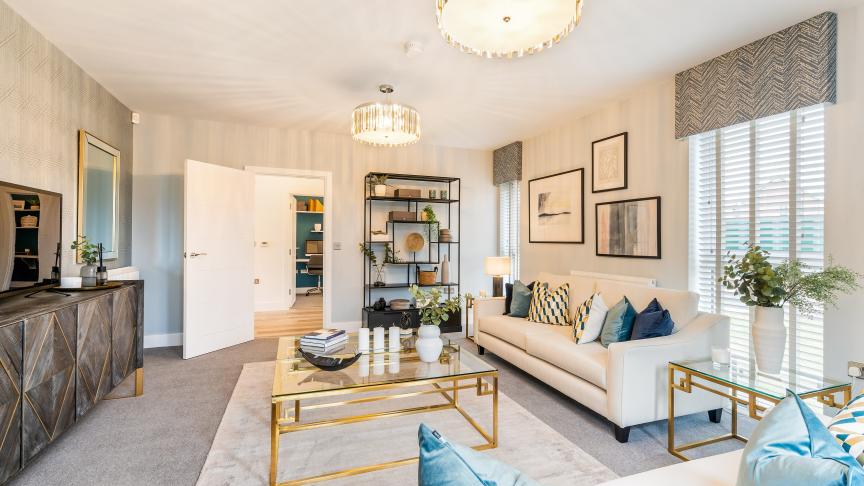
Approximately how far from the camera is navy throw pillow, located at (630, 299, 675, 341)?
2.67 metres

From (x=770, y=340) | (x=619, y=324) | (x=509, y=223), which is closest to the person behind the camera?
(x=770, y=340)

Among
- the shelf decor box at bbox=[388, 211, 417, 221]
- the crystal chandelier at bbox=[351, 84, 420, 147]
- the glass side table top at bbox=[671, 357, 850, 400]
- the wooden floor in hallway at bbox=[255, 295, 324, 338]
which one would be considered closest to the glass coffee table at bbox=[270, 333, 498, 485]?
the glass side table top at bbox=[671, 357, 850, 400]

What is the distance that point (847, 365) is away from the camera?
236 centimetres

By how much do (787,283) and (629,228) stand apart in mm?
1536

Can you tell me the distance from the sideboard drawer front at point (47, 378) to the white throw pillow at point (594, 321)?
310 cm

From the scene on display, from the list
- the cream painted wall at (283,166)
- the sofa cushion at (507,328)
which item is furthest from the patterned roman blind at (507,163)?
the sofa cushion at (507,328)

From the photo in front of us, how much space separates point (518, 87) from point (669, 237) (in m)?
1.77

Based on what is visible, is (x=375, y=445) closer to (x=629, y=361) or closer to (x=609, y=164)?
(x=629, y=361)

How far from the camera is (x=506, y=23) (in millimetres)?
1884

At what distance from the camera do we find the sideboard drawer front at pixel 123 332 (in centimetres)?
281

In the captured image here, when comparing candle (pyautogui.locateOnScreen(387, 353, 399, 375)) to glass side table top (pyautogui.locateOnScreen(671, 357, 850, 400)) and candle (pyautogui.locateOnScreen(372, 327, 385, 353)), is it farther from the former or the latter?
glass side table top (pyautogui.locateOnScreen(671, 357, 850, 400))

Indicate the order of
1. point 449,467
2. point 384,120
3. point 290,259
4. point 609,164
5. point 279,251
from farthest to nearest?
point 290,259 < point 279,251 < point 609,164 < point 384,120 < point 449,467

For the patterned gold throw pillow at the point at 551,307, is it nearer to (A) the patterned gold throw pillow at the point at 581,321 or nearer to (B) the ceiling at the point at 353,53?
(A) the patterned gold throw pillow at the point at 581,321

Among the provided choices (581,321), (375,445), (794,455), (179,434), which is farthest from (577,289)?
(179,434)
